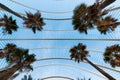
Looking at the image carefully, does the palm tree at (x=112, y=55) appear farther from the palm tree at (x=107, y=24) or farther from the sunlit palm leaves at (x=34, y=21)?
the sunlit palm leaves at (x=34, y=21)

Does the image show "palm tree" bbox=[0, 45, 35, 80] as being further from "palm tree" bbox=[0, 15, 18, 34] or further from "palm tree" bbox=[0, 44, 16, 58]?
"palm tree" bbox=[0, 15, 18, 34]

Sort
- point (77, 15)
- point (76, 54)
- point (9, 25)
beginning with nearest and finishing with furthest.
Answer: point (77, 15) < point (9, 25) < point (76, 54)

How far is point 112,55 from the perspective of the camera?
31.1 m

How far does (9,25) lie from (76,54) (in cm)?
1080

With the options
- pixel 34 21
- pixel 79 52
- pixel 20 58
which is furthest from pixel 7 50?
pixel 79 52

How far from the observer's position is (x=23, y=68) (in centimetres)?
3656

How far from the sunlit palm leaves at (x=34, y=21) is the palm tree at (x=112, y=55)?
9590mm

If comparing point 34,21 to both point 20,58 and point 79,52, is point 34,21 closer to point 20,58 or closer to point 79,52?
point 20,58

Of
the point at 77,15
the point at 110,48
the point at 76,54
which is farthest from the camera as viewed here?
the point at 76,54

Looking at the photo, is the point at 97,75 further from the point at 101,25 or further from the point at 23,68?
the point at 101,25

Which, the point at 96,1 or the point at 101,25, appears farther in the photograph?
the point at 101,25

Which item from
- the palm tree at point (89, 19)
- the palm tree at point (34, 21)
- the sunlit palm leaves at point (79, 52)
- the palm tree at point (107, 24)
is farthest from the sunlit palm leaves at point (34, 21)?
the palm tree at point (107, 24)

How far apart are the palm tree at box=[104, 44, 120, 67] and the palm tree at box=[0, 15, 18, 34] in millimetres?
12184

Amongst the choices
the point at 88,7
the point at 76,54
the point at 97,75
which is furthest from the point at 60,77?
the point at 88,7
